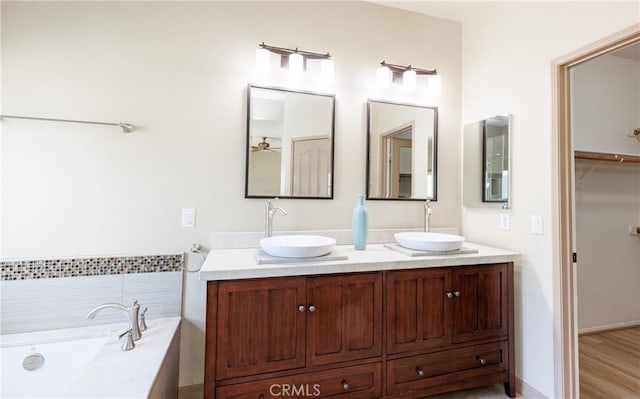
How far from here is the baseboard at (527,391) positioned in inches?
67.8

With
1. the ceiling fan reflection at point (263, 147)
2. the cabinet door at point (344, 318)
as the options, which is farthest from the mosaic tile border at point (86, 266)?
the cabinet door at point (344, 318)

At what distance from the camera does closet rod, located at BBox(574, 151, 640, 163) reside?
7.85ft

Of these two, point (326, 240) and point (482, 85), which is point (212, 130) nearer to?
point (326, 240)

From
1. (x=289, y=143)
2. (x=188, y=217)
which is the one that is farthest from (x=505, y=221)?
(x=188, y=217)

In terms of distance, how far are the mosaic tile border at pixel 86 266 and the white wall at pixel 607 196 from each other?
346 cm

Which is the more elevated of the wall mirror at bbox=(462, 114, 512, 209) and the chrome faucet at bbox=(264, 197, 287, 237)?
the wall mirror at bbox=(462, 114, 512, 209)

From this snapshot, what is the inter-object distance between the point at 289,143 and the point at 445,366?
Result: 66.1 inches

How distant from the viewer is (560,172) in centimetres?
166

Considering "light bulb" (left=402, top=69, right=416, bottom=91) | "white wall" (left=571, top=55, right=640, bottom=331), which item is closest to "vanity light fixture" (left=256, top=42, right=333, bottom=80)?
"light bulb" (left=402, top=69, right=416, bottom=91)

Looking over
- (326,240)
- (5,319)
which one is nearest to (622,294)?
(326,240)

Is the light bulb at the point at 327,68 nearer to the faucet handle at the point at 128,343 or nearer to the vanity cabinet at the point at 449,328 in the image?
the vanity cabinet at the point at 449,328

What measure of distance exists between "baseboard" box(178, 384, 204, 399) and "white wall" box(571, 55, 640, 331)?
128 inches

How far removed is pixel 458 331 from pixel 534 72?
1663 mm

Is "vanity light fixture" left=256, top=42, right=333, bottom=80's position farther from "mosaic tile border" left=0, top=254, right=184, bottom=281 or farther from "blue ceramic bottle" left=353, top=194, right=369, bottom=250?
"mosaic tile border" left=0, top=254, right=184, bottom=281
